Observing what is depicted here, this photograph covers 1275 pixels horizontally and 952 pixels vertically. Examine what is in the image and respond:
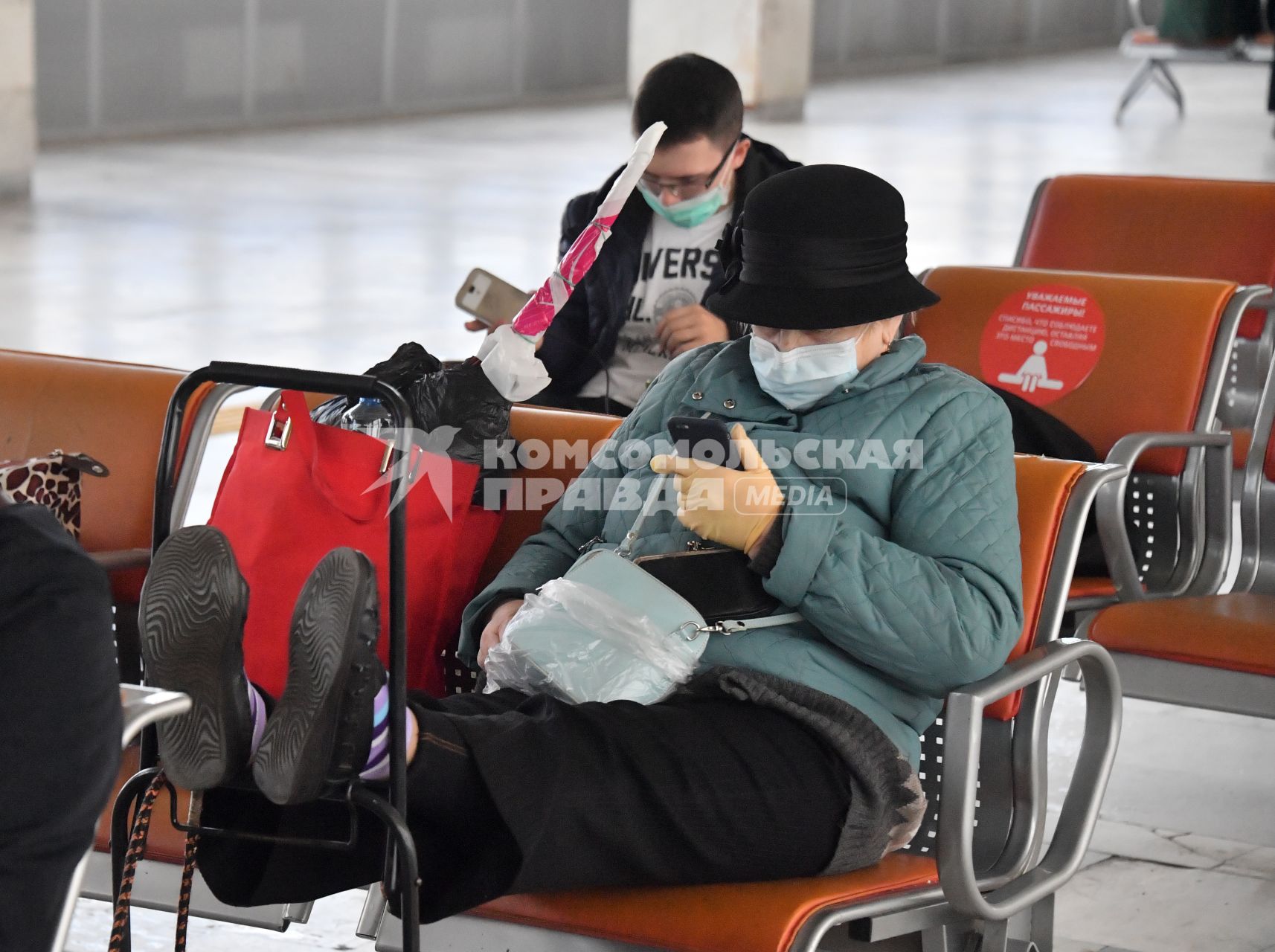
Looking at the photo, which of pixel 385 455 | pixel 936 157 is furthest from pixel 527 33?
pixel 385 455

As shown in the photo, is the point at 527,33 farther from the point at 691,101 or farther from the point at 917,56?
the point at 691,101

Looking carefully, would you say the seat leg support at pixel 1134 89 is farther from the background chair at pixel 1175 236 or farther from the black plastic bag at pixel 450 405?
the black plastic bag at pixel 450 405

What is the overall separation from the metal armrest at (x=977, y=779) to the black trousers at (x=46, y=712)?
3.13 ft

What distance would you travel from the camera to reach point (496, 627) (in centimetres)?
221

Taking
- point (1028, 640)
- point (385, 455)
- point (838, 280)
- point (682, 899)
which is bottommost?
point (682, 899)

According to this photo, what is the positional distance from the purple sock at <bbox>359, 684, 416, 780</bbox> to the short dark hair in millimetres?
1588

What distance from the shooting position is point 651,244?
3412 millimetres

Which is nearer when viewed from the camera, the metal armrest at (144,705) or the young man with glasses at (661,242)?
the metal armrest at (144,705)

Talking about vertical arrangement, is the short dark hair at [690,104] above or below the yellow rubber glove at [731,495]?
above

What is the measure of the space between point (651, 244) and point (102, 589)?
2132 mm

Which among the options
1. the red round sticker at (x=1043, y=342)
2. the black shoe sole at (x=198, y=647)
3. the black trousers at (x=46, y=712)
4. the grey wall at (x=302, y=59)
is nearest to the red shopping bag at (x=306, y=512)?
the black shoe sole at (x=198, y=647)

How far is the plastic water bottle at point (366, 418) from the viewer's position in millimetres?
2305

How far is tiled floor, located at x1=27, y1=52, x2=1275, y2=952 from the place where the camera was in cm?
300

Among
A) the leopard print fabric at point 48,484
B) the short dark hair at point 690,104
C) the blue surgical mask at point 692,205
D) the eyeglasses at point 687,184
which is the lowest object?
the leopard print fabric at point 48,484
